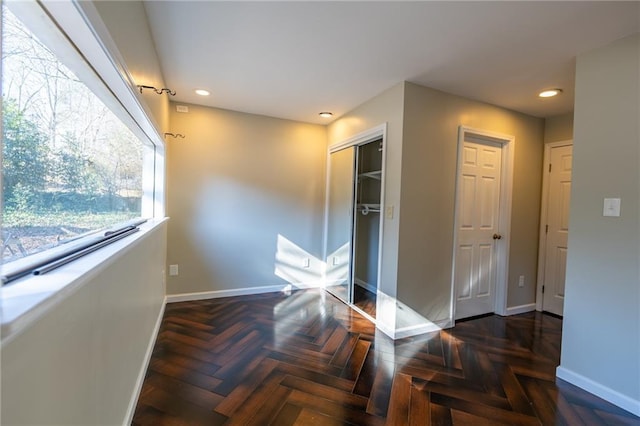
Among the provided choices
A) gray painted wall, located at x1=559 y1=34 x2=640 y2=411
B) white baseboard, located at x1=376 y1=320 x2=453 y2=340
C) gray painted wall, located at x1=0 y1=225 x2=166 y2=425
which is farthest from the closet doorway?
gray painted wall, located at x1=0 y1=225 x2=166 y2=425

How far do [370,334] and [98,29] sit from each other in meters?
2.78

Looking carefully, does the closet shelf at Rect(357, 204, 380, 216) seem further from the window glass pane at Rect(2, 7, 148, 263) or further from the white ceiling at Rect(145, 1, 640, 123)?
the window glass pane at Rect(2, 7, 148, 263)

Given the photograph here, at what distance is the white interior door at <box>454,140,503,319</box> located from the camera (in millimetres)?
2971

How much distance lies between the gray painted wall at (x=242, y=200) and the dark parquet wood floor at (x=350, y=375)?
73cm

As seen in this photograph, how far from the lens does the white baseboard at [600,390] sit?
5.58 ft

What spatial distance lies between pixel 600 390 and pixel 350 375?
5.47ft

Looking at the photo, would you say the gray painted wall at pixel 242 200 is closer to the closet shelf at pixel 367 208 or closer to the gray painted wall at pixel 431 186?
the closet shelf at pixel 367 208

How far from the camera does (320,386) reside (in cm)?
186

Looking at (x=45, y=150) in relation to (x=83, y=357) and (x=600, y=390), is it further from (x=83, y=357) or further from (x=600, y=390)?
(x=600, y=390)

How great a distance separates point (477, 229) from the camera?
3082 mm

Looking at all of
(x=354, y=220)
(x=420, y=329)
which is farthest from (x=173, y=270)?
(x=420, y=329)

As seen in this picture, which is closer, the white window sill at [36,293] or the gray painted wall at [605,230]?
the white window sill at [36,293]

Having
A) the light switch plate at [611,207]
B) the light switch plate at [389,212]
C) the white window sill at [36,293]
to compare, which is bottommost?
the white window sill at [36,293]

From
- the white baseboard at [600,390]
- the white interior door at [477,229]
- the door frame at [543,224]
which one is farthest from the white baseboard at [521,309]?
the white baseboard at [600,390]
